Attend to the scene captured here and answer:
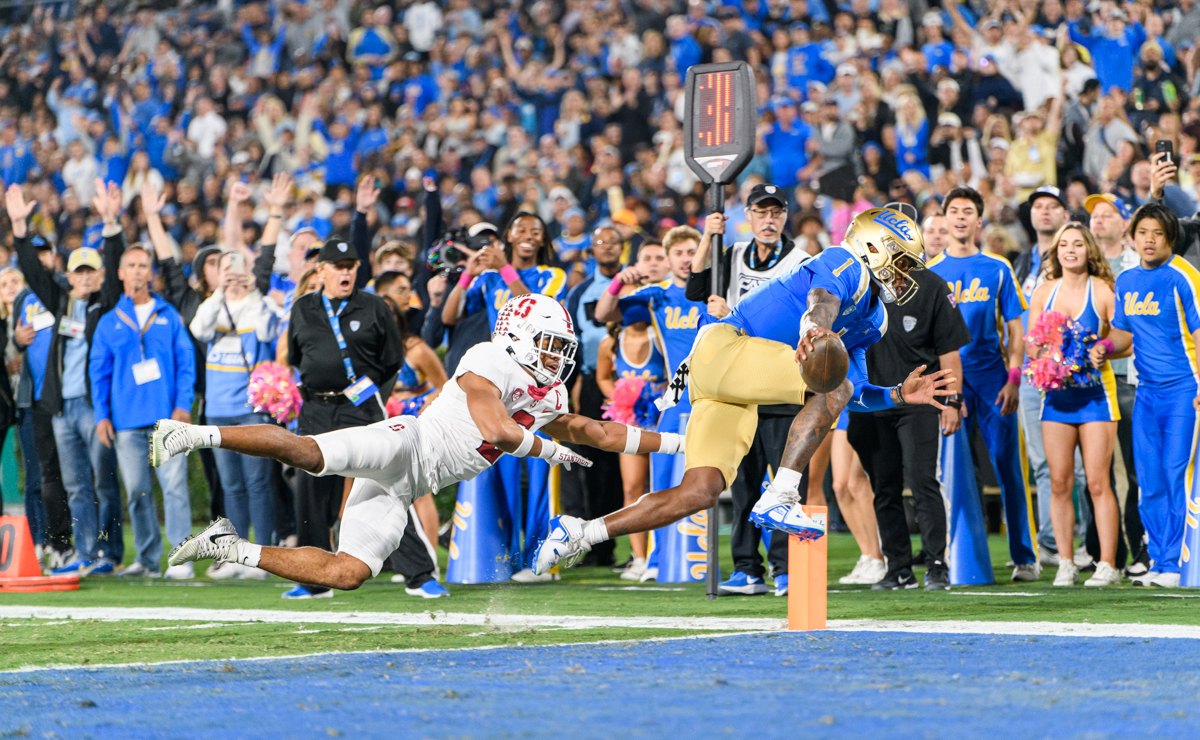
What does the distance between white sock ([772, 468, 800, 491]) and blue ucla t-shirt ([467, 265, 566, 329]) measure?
371 centimetres

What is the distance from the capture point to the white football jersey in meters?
6.96

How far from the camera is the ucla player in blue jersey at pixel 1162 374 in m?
8.73

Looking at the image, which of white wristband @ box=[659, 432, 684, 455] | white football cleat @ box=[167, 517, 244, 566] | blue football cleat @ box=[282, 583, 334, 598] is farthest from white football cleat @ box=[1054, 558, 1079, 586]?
white football cleat @ box=[167, 517, 244, 566]

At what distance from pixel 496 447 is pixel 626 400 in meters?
3.42

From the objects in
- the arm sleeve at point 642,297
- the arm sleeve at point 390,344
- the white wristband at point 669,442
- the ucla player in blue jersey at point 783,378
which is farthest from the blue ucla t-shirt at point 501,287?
the white wristband at point 669,442

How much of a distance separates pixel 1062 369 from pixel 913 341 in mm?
930

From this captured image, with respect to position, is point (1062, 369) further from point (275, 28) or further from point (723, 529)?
point (275, 28)

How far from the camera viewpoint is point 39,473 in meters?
12.5

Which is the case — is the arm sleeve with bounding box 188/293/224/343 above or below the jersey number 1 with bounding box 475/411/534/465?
above

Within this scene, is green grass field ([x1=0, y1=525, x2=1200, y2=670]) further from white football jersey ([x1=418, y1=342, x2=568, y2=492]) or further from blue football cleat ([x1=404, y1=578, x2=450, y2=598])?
white football jersey ([x1=418, y1=342, x2=568, y2=492])

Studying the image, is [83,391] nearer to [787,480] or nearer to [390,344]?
[390,344]

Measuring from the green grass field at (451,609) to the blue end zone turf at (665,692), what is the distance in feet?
1.94

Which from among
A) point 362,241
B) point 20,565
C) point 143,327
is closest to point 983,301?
point 362,241

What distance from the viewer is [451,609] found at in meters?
8.17
